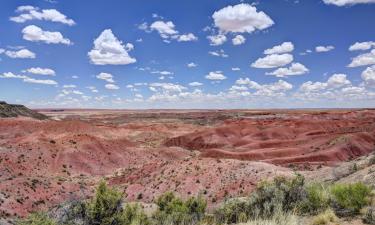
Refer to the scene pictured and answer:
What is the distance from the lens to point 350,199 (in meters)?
10.2

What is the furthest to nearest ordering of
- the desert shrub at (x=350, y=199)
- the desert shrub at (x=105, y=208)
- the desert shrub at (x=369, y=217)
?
the desert shrub at (x=105, y=208), the desert shrub at (x=350, y=199), the desert shrub at (x=369, y=217)

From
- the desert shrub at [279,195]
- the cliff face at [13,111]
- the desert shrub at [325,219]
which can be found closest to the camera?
the desert shrub at [325,219]

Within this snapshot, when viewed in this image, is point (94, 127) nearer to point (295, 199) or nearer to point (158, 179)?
point (158, 179)

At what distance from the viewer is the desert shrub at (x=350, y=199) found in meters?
10.1

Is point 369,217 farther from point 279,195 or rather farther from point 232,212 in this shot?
point 232,212

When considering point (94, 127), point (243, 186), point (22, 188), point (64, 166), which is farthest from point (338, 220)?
point (94, 127)

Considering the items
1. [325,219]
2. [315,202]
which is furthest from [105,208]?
[325,219]

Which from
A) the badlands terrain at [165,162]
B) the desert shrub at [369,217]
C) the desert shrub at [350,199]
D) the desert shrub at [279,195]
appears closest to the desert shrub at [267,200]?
the desert shrub at [279,195]

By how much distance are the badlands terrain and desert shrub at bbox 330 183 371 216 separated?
15.9 feet

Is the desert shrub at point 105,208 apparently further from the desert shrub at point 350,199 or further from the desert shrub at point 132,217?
Answer: the desert shrub at point 350,199

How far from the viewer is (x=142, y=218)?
12461 mm

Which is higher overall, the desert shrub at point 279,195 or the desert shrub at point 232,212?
the desert shrub at point 279,195

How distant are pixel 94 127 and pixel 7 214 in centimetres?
6621

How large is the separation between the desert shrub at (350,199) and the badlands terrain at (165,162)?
4845 millimetres
